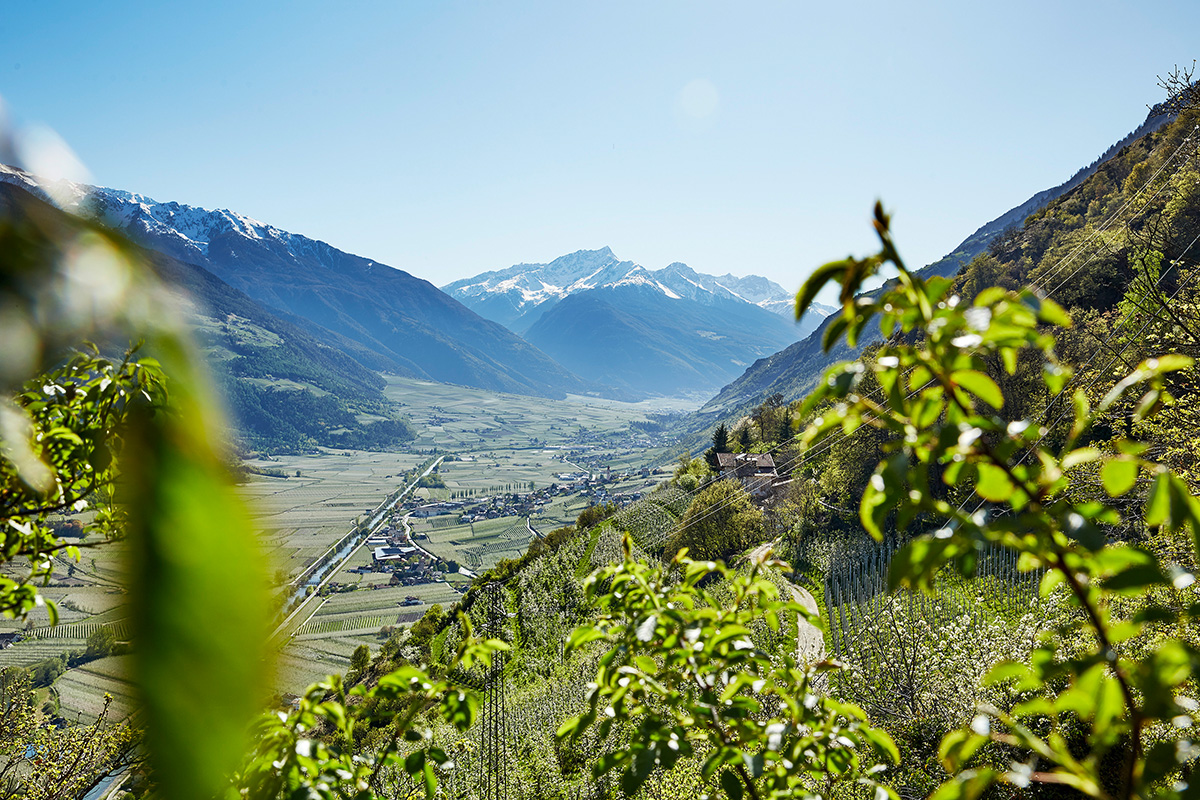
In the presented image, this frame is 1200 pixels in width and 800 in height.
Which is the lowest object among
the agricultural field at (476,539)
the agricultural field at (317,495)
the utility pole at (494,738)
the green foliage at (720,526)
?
the agricultural field at (476,539)

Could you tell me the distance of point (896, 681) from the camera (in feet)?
39.7

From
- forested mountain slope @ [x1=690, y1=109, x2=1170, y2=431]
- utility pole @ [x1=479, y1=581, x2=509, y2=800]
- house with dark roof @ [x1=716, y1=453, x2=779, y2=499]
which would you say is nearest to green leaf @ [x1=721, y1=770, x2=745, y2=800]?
utility pole @ [x1=479, y1=581, x2=509, y2=800]

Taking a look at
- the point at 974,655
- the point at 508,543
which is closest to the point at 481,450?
the point at 508,543

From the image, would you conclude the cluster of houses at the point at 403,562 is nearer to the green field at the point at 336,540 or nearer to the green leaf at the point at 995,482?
the green field at the point at 336,540

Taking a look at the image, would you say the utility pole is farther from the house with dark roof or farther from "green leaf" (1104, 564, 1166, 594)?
the house with dark roof

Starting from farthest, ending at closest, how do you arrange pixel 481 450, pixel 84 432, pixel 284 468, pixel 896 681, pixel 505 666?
pixel 481 450 → pixel 284 468 → pixel 505 666 → pixel 896 681 → pixel 84 432

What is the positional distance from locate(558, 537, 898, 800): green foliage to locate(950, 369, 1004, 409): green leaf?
88 centimetres

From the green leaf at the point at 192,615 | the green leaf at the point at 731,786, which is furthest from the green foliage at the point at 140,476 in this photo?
the green leaf at the point at 731,786

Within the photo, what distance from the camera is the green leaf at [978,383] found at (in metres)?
1.00

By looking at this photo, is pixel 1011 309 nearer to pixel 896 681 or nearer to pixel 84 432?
pixel 84 432

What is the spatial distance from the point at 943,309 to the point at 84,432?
284 cm

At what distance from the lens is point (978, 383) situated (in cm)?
102

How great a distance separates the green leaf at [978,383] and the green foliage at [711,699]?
34.8 inches

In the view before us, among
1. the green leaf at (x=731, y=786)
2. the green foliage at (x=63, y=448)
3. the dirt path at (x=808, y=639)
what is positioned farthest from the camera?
the dirt path at (x=808, y=639)
